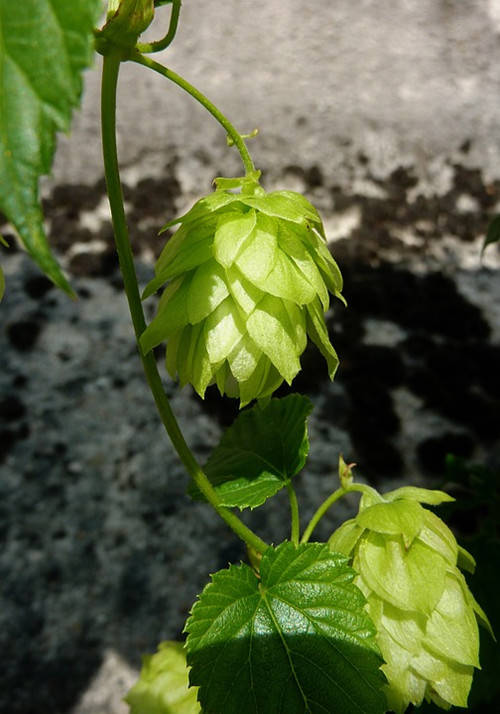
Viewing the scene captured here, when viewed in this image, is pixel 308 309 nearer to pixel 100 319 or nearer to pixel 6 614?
pixel 6 614

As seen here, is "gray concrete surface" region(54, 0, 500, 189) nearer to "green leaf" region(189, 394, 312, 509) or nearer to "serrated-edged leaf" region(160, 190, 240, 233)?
"green leaf" region(189, 394, 312, 509)

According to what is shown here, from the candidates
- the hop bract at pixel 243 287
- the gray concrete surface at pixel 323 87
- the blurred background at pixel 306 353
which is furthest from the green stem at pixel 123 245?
the gray concrete surface at pixel 323 87

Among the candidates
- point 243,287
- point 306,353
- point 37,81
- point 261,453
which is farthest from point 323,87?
point 37,81

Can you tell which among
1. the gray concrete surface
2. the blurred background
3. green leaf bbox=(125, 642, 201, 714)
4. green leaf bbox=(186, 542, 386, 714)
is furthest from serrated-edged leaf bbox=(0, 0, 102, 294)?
the gray concrete surface

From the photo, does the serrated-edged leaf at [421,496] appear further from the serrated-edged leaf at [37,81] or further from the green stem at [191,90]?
the serrated-edged leaf at [37,81]

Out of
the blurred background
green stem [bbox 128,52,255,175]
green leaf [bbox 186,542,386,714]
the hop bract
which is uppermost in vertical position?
green stem [bbox 128,52,255,175]

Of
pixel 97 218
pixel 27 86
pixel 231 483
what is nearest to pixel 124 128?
pixel 97 218

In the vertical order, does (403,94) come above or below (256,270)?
below
